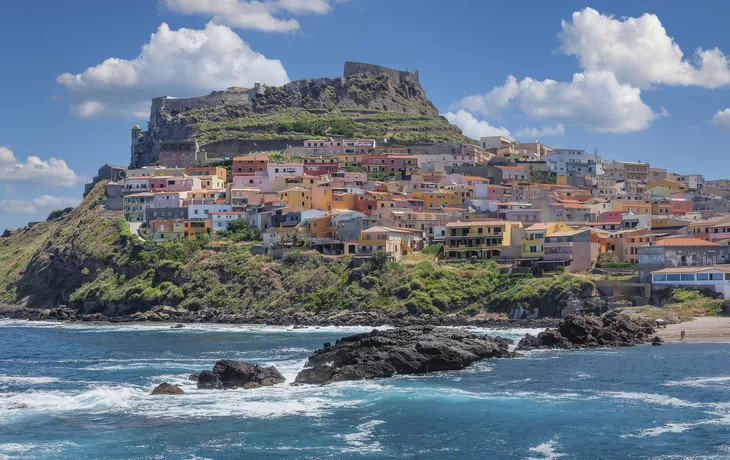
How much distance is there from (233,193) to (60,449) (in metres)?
67.6

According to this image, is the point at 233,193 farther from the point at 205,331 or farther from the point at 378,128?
the point at 378,128

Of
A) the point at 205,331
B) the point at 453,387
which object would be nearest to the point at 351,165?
the point at 205,331

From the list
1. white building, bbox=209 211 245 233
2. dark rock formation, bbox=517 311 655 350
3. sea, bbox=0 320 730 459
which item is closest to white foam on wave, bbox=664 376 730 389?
sea, bbox=0 320 730 459

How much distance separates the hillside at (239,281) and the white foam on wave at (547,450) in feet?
122

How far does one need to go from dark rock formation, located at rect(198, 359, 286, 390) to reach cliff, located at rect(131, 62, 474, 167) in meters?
85.8

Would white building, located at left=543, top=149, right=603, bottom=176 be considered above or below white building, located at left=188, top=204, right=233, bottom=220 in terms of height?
above

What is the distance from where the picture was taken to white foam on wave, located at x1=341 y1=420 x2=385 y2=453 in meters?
29.9

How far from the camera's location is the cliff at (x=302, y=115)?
13012 cm

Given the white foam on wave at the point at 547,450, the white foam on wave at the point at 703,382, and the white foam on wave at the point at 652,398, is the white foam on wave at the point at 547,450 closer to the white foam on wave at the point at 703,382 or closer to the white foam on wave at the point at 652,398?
the white foam on wave at the point at 652,398

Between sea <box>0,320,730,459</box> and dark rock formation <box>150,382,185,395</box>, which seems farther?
dark rock formation <box>150,382,185,395</box>

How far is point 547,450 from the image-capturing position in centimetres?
2928

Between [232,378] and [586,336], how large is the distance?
2272 cm

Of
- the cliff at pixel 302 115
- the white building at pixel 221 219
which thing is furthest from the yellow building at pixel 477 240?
the cliff at pixel 302 115

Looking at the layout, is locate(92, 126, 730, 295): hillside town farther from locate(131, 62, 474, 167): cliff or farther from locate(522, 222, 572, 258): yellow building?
locate(131, 62, 474, 167): cliff
